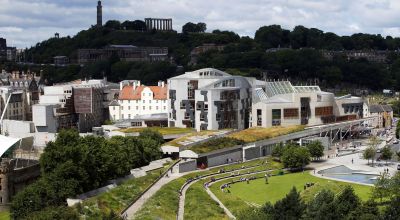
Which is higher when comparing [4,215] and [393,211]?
[393,211]

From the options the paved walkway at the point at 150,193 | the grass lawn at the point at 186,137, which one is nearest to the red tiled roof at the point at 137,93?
the grass lawn at the point at 186,137

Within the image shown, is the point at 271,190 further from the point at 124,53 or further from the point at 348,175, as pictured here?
the point at 124,53

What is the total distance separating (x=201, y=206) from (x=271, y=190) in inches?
465

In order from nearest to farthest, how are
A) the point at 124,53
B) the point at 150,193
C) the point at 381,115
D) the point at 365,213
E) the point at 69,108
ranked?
the point at 365,213
the point at 150,193
the point at 69,108
the point at 381,115
the point at 124,53

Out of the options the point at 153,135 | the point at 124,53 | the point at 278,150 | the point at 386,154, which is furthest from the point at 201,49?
the point at 386,154

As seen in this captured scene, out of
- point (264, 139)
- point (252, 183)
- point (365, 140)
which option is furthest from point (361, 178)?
point (365, 140)

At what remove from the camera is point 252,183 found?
225ft

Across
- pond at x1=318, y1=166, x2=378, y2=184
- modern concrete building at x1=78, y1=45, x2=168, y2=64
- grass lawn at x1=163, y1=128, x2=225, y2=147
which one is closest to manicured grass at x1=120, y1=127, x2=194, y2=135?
grass lawn at x1=163, y1=128, x2=225, y2=147

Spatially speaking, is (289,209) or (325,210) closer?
(325,210)

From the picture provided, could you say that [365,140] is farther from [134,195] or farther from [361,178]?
[134,195]

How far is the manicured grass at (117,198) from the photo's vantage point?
5083 cm

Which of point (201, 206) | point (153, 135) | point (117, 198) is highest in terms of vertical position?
point (153, 135)

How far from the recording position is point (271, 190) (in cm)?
6538

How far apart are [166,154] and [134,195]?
21095mm
